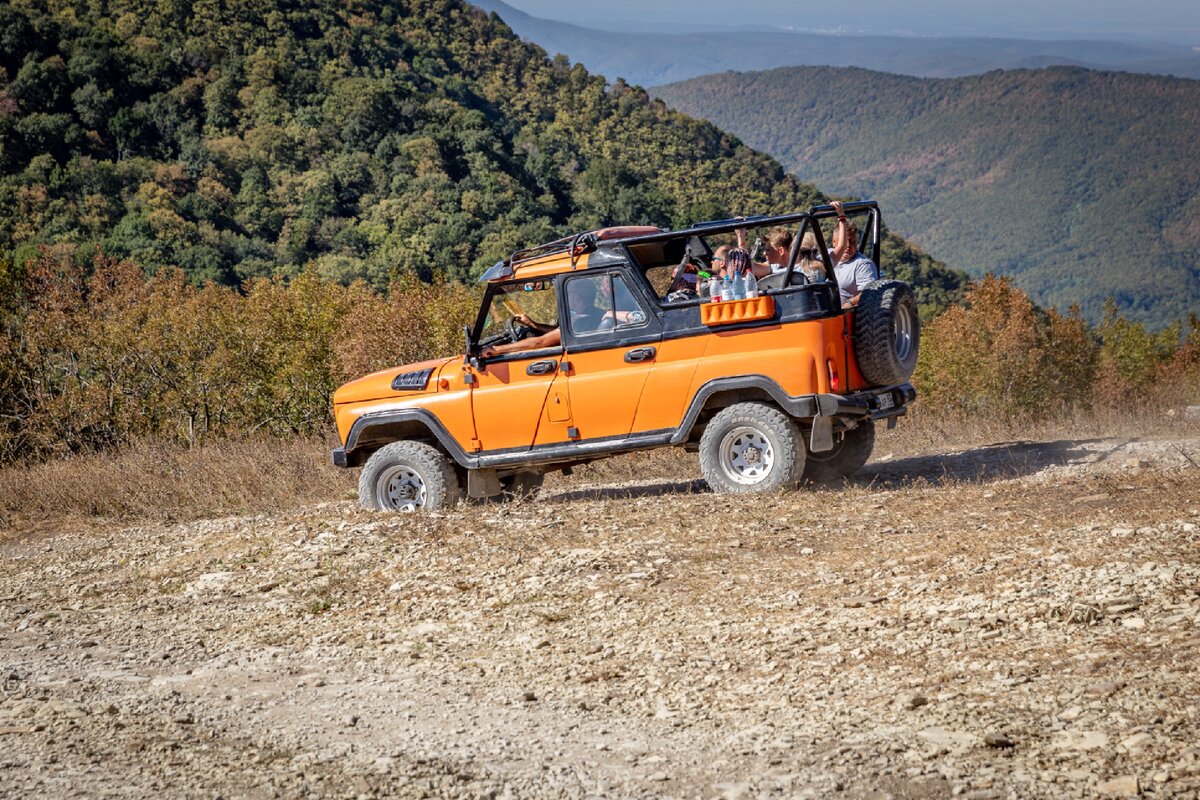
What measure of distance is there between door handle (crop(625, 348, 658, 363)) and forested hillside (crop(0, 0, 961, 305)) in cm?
4136

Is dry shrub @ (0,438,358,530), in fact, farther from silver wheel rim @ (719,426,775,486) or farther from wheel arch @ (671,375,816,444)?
silver wheel rim @ (719,426,775,486)

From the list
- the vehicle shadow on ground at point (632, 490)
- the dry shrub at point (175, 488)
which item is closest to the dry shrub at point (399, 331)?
the dry shrub at point (175, 488)

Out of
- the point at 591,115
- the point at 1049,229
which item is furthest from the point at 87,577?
the point at 1049,229

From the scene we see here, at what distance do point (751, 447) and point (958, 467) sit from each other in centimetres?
252

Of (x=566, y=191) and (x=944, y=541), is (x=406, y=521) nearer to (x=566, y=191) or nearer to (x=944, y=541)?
(x=944, y=541)

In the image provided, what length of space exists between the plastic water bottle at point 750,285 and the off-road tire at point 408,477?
3.16 meters

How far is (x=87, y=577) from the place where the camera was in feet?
31.4

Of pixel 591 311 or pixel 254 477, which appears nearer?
pixel 591 311

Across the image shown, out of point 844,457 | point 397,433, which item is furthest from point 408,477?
point 844,457

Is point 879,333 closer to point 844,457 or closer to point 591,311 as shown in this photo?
point 844,457

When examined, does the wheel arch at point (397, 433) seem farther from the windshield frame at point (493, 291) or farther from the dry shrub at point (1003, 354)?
the dry shrub at point (1003, 354)

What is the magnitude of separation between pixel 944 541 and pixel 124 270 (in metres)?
45.6

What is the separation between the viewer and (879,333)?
988 cm

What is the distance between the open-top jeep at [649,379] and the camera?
32.2 feet
